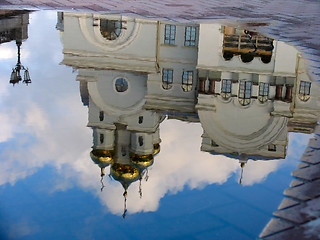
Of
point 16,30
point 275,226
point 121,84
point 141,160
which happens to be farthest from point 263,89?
point 16,30

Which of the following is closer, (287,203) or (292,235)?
(292,235)

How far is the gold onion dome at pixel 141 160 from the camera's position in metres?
4.04

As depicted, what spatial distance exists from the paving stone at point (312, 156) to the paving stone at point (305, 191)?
0.54 m

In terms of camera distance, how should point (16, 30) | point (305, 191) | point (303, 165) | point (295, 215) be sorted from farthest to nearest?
point (16, 30) < point (303, 165) < point (305, 191) < point (295, 215)

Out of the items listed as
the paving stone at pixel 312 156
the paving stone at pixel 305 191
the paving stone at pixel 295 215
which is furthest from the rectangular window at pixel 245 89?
the paving stone at pixel 295 215

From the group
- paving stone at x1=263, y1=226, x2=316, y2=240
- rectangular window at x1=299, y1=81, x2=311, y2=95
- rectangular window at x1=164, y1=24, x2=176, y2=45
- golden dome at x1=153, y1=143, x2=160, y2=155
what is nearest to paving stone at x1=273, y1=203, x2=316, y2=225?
paving stone at x1=263, y1=226, x2=316, y2=240

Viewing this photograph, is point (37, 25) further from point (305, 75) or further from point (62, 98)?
point (305, 75)

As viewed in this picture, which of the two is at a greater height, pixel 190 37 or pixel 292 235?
pixel 190 37

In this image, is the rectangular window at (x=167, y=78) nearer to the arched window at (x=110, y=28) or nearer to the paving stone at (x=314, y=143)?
the arched window at (x=110, y=28)

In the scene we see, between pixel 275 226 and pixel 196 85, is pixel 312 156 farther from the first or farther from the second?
pixel 196 85

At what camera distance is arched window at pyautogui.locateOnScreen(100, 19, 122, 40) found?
8780mm

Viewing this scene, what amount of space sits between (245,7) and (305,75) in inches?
295

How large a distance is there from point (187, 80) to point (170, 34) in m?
2.67

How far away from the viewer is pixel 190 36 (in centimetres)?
902
